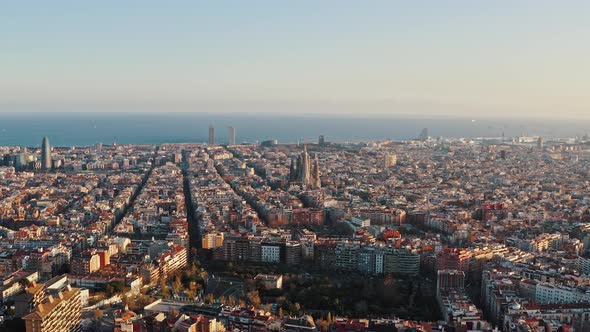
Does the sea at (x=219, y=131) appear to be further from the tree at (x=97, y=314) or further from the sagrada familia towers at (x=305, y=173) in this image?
the tree at (x=97, y=314)

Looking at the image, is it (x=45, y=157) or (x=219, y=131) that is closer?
(x=45, y=157)

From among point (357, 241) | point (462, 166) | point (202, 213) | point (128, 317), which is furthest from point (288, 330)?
point (462, 166)

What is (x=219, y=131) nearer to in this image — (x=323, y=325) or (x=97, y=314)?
(x=97, y=314)

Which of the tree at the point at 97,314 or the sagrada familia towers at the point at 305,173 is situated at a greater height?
the sagrada familia towers at the point at 305,173

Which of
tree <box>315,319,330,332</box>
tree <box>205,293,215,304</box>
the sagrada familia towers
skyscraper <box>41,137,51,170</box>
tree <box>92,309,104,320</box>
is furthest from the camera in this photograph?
skyscraper <box>41,137,51,170</box>

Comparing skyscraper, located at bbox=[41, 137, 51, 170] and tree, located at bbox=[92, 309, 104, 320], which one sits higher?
skyscraper, located at bbox=[41, 137, 51, 170]

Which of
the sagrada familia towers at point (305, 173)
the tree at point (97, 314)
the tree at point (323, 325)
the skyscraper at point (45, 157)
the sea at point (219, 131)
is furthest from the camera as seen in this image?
→ the sea at point (219, 131)

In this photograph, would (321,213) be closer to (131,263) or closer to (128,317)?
(131,263)

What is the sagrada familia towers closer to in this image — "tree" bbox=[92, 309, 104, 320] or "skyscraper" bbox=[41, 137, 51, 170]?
"skyscraper" bbox=[41, 137, 51, 170]

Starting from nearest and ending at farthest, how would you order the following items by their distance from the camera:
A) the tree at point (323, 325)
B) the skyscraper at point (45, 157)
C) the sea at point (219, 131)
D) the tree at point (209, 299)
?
the tree at point (323, 325), the tree at point (209, 299), the skyscraper at point (45, 157), the sea at point (219, 131)

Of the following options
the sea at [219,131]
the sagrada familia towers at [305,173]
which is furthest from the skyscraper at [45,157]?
the sea at [219,131]

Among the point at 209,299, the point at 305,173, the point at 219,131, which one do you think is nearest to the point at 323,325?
the point at 209,299

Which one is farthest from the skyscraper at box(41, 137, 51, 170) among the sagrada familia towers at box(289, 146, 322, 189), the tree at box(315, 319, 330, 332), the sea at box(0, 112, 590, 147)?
the tree at box(315, 319, 330, 332)
